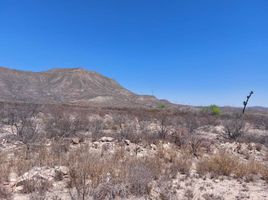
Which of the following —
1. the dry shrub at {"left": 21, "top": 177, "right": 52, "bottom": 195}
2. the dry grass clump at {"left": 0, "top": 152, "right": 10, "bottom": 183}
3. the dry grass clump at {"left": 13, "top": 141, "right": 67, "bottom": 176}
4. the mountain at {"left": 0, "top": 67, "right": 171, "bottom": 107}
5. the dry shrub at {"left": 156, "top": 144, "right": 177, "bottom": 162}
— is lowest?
the dry shrub at {"left": 21, "top": 177, "right": 52, "bottom": 195}

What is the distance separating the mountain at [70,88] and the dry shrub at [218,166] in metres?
58.9

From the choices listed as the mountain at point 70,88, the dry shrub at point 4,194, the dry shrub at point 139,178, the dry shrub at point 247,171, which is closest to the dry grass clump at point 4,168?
the dry shrub at point 4,194

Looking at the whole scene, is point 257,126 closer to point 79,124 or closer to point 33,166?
point 79,124

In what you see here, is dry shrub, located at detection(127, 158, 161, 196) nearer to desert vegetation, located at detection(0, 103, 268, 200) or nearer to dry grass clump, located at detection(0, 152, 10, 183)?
desert vegetation, located at detection(0, 103, 268, 200)

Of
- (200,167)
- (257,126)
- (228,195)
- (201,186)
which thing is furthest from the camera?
(257,126)

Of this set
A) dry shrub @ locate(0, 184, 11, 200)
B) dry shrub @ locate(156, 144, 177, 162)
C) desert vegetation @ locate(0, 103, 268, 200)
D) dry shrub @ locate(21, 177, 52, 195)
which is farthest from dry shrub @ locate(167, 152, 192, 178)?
dry shrub @ locate(0, 184, 11, 200)

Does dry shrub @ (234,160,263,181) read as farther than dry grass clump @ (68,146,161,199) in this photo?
Yes

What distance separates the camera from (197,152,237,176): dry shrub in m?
7.10

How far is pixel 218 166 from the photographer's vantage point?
722 cm

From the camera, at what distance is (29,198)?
16.2 feet

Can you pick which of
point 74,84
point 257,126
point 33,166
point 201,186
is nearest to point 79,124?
point 33,166

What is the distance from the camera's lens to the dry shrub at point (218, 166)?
7098 millimetres

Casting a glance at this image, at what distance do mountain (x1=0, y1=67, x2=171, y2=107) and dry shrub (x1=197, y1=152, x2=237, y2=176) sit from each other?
58.9m

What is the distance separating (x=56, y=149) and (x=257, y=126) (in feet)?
60.4
